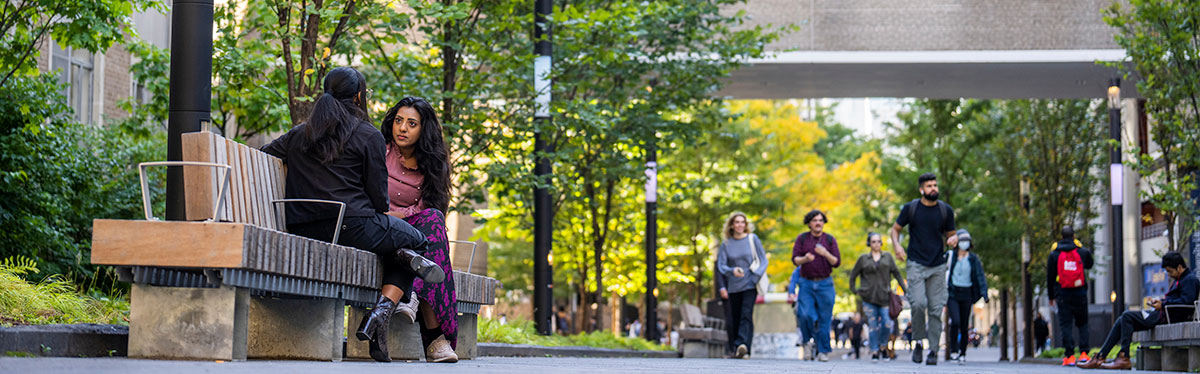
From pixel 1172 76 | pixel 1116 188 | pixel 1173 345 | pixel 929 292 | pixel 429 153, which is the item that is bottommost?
pixel 1173 345

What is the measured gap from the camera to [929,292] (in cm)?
1381

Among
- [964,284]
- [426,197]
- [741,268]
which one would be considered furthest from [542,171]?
[426,197]

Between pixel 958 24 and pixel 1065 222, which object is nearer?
pixel 958 24

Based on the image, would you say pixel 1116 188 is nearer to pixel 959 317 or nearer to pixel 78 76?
pixel 959 317

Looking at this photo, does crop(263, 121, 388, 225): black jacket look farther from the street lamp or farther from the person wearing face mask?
the street lamp

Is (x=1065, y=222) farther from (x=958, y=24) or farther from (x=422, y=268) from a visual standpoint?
(x=422, y=268)

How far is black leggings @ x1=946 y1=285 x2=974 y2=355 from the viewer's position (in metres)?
15.2

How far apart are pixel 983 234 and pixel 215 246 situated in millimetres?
31446

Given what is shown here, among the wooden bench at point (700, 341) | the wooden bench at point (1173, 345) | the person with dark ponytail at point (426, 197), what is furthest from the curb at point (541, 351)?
the wooden bench at point (1173, 345)

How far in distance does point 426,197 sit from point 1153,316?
331 inches

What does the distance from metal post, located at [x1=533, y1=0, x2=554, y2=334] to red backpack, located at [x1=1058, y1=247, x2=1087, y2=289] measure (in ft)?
18.5

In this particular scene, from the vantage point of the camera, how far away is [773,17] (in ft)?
90.0

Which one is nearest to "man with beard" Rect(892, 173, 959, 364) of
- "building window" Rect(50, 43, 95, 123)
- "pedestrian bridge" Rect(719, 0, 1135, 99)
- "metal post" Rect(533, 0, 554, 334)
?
"metal post" Rect(533, 0, 554, 334)

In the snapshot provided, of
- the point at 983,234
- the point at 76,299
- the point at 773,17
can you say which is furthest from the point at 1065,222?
the point at 76,299
